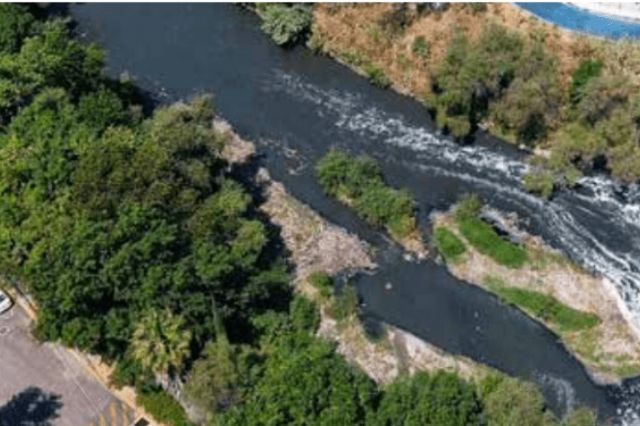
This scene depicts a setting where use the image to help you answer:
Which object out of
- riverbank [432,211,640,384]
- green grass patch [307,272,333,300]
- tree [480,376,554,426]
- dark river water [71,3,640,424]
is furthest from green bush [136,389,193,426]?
riverbank [432,211,640,384]

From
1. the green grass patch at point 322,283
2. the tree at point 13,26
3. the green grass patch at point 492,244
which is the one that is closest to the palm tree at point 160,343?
the green grass patch at point 322,283

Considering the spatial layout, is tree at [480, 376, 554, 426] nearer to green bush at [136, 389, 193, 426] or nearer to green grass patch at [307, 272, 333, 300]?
green grass patch at [307, 272, 333, 300]

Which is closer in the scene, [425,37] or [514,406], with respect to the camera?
[514,406]

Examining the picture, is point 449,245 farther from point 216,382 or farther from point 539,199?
point 216,382

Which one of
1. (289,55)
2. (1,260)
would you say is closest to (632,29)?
(289,55)

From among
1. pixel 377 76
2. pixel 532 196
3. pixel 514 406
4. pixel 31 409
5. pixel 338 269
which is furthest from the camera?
pixel 377 76

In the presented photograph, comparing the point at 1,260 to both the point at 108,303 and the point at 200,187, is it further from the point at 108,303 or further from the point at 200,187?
the point at 200,187

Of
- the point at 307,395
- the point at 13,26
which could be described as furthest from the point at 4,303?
the point at 13,26
